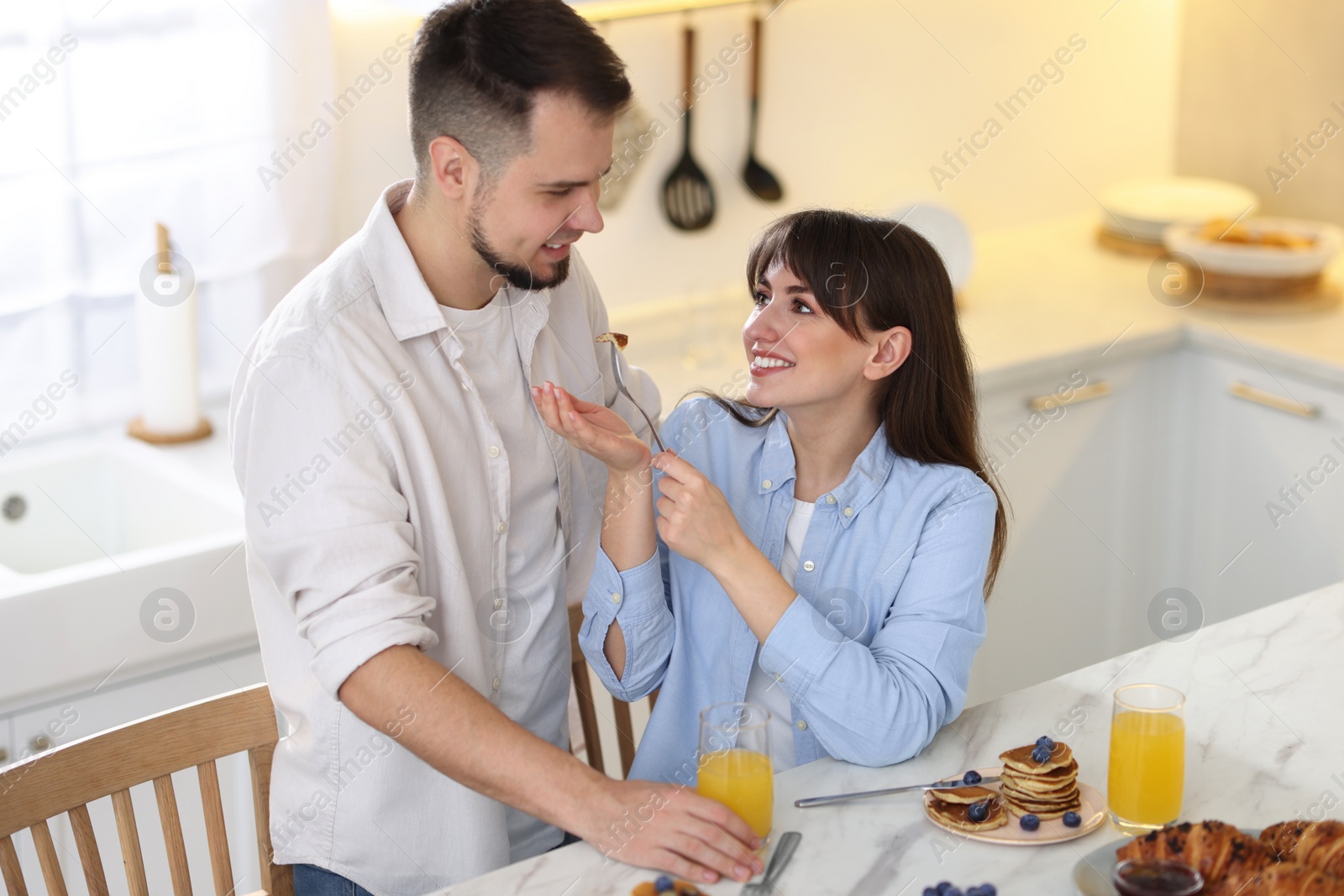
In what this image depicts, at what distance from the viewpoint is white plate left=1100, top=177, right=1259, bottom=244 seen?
10.1ft

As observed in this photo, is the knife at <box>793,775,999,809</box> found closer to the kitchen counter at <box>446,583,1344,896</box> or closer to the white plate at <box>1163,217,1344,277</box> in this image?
the kitchen counter at <box>446,583,1344,896</box>

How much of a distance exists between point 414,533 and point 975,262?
2.01 m

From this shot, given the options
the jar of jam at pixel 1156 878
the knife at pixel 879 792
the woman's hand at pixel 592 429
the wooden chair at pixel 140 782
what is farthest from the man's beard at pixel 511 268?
the jar of jam at pixel 1156 878

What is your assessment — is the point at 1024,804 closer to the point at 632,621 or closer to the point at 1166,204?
the point at 632,621

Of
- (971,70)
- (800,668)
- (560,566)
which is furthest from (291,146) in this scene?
(971,70)

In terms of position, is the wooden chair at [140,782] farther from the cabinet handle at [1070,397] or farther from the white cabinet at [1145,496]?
the cabinet handle at [1070,397]

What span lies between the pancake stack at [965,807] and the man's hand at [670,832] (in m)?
0.17

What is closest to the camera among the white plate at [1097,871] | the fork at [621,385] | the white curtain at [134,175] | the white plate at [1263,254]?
the white plate at [1097,871]

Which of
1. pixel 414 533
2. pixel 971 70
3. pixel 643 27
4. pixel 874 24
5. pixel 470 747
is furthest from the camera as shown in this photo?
pixel 971 70

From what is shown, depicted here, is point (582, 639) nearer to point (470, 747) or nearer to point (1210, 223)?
point (470, 747)

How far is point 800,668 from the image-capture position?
128 cm

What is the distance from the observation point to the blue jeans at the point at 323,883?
4.53ft

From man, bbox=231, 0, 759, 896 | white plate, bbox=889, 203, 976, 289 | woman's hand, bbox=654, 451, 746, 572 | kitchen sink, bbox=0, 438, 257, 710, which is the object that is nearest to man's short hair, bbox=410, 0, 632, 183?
man, bbox=231, 0, 759, 896

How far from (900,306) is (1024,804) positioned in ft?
1.81
